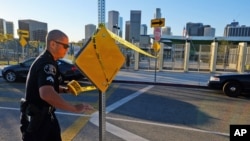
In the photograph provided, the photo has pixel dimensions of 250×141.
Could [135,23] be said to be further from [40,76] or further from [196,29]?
[40,76]

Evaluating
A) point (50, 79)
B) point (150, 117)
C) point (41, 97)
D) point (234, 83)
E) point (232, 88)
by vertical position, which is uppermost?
point (50, 79)

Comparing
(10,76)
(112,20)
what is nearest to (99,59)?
(112,20)

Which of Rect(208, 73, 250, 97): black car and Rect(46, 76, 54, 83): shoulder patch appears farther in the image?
Rect(208, 73, 250, 97): black car

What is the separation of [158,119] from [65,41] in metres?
4.17

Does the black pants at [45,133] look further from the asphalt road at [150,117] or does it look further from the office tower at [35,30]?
the office tower at [35,30]

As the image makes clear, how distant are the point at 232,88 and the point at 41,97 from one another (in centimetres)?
884

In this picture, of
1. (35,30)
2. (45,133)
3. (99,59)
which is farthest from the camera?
(35,30)

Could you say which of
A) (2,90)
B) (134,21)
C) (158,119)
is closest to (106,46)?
(158,119)

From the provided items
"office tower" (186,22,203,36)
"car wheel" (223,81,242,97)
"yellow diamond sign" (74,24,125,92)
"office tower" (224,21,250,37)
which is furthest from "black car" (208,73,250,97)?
"office tower" (186,22,203,36)

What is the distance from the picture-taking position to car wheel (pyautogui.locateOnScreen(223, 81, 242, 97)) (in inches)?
373

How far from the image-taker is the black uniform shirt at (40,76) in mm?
2326

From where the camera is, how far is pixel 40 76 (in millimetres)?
2330

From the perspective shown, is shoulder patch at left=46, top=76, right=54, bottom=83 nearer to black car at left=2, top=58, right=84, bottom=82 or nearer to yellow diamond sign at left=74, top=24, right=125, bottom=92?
yellow diamond sign at left=74, top=24, right=125, bottom=92

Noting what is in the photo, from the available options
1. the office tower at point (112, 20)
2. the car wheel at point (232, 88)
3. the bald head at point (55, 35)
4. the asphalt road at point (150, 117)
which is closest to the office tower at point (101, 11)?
the bald head at point (55, 35)
